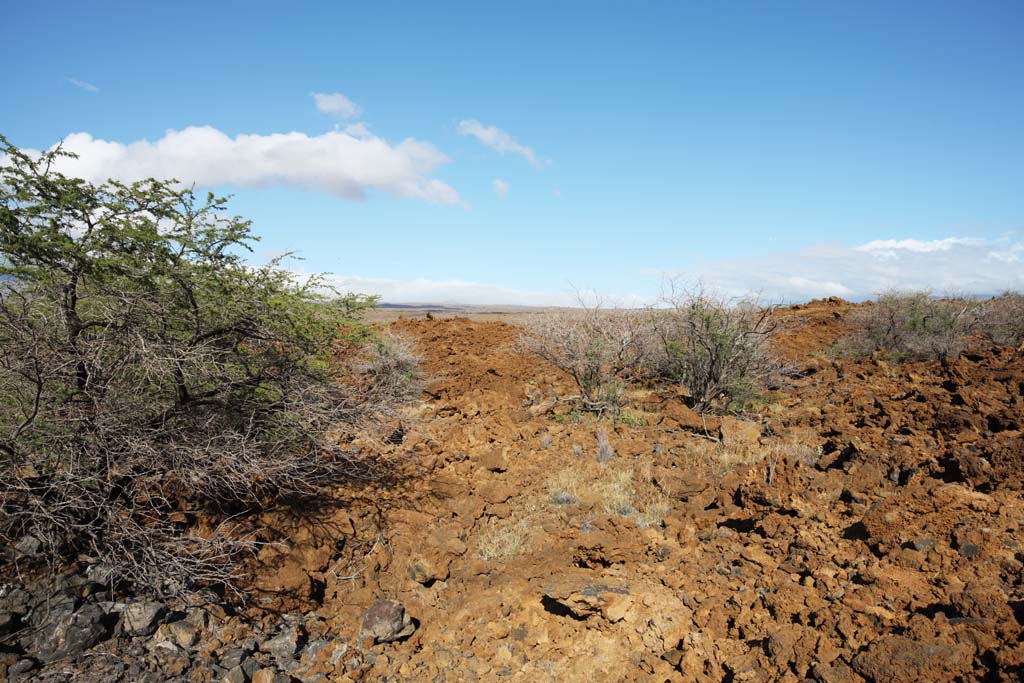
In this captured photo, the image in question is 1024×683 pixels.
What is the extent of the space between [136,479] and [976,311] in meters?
19.3

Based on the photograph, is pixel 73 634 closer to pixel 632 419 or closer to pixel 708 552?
pixel 708 552

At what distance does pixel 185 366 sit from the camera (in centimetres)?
503

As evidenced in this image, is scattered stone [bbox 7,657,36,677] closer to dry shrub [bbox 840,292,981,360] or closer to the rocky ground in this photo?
the rocky ground

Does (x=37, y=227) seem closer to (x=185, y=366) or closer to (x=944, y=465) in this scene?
(x=185, y=366)

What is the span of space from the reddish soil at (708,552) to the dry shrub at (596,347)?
1483 mm

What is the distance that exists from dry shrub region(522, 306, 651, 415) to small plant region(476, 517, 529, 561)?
412cm

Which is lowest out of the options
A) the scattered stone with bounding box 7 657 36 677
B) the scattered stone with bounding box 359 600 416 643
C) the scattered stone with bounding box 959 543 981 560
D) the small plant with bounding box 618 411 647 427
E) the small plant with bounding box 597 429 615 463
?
the scattered stone with bounding box 359 600 416 643

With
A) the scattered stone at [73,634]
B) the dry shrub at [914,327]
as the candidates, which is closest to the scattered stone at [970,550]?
the scattered stone at [73,634]

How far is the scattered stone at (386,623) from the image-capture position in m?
4.17

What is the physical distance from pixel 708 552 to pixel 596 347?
17.1 feet

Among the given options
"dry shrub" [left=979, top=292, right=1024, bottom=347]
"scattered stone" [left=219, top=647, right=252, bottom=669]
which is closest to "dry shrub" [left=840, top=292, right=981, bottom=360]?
"dry shrub" [left=979, top=292, right=1024, bottom=347]

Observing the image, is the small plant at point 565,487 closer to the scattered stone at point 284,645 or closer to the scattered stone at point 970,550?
the scattered stone at point 284,645

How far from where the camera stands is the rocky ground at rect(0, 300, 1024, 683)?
3467 mm

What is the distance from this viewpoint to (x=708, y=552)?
4.70 meters
